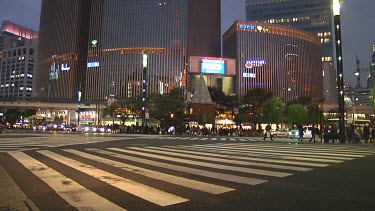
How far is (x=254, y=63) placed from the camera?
11006cm

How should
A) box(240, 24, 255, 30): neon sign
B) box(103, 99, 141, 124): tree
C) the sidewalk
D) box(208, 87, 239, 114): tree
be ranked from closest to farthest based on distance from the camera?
the sidewalk → box(103, 99, 141, 124): tree → box(208, 87, 239, 114): tree → box(240, 24, 255, 30): neon sign

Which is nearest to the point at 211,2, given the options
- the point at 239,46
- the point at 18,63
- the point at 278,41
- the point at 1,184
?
the point at 239,46

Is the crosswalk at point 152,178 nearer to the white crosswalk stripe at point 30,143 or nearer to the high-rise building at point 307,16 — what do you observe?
the white crosswalk stripe at point 30,143

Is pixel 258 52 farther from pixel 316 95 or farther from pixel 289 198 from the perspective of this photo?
pixel 289 198

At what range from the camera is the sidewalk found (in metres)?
4.96

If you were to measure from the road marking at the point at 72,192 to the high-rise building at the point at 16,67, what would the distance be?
161m

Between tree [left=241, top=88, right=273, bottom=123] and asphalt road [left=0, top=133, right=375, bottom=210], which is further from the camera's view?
tree [left=241, top=88, right=273, bottom=123]

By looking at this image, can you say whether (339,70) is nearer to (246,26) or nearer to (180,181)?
(180,181)

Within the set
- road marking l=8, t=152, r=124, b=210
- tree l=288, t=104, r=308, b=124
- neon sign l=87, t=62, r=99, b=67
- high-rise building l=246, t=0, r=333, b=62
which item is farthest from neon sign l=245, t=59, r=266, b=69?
road marking l=8, t=152, r=124, b=210

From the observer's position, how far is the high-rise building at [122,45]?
10238 centimetres

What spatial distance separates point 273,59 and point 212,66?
996 inches

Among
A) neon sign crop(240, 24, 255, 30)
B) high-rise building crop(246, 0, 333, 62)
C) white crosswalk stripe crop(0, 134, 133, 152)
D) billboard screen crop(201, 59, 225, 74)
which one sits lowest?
white crosswalk stripe crop(0, 134, 133, 152)

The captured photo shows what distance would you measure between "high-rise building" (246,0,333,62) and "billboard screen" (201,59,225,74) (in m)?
56.9

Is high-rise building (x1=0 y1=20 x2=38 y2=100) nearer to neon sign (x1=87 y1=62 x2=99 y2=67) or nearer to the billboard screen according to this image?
neon sign (x1=87 y1=62 x2=99 y2=67)
